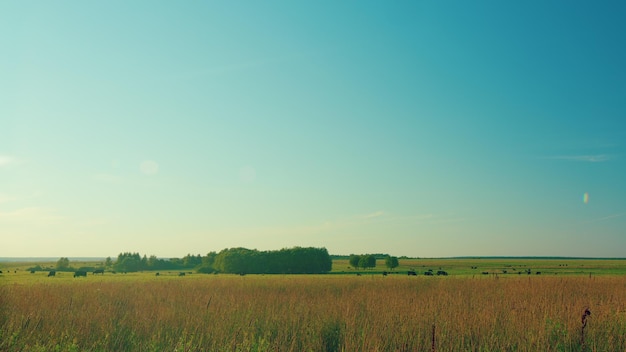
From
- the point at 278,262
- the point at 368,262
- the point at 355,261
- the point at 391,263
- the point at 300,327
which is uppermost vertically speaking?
the point at 300,327

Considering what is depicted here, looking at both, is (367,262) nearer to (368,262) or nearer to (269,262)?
(368,262)

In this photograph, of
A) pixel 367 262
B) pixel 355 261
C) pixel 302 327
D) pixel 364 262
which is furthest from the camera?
pixel 355 261

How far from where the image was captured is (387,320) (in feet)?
33.2

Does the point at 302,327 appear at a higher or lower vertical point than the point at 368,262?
higher

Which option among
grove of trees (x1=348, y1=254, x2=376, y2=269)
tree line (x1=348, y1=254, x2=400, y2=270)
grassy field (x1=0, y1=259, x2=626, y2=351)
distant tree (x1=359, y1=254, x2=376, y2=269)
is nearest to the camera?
grassy field (x1=0, y1=259, x2=626, y2=351)

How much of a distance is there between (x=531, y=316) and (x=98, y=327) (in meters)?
10.8

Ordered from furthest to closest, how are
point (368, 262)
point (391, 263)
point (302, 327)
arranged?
point (368, 262)
point (391, 263)
point (302, 327)

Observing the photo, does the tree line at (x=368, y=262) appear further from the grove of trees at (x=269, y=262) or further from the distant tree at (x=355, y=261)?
the grove of trees at (x=269, y=262)

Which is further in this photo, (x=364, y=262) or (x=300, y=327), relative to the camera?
(x=364, y=262)

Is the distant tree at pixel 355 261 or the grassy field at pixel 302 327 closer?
the grassy field at pixel 302 327

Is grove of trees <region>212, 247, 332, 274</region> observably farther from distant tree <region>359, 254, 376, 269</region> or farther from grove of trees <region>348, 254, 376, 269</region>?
grove of trees <region>348, 254, 376, 269</region>

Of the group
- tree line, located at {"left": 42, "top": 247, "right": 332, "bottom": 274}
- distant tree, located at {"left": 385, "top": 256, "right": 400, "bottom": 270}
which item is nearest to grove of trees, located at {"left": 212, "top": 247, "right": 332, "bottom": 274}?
tree line, located at {"left": 42, "top": 247, "right": 332, "bottom": 274}

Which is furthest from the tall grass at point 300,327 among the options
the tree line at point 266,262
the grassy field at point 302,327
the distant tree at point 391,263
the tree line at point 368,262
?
the tree line at point 368,262

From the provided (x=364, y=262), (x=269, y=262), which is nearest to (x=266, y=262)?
(x=269, y=262)
